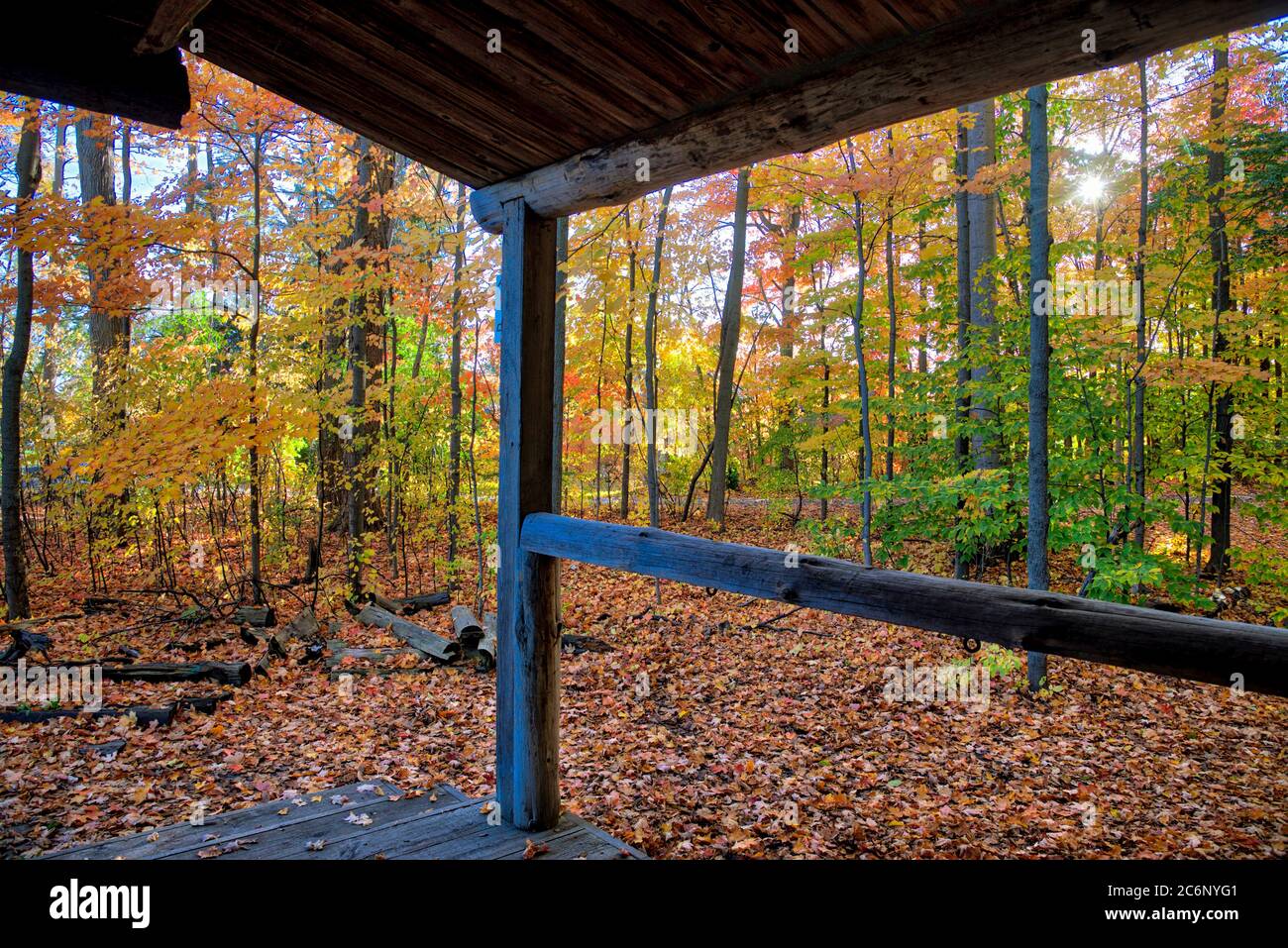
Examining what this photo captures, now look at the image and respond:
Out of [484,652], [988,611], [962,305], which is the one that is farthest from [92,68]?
[962,305]

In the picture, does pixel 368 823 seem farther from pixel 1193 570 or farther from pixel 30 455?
pixel 30 455

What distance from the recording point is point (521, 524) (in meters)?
3.59

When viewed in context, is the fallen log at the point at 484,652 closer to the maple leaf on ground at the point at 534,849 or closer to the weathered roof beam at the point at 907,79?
the maple leaf on ground at the point at 534,849

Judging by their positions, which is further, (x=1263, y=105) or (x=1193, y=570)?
A: (x=1193, y=570)

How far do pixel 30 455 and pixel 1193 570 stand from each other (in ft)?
64.3

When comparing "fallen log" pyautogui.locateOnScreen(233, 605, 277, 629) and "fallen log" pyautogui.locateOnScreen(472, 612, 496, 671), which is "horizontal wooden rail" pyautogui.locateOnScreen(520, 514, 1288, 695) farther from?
"fallen log" pyautogui.locateOnScreen(233, 605, 277, 629)

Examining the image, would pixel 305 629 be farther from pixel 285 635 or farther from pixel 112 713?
pixel 112 713

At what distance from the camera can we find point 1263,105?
9.54m

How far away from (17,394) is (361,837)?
8148mm

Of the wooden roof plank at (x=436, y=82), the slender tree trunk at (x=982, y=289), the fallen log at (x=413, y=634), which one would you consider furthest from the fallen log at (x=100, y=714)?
the slender tree trunk at (x=982, y=289)

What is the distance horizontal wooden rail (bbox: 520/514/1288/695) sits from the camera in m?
1.73

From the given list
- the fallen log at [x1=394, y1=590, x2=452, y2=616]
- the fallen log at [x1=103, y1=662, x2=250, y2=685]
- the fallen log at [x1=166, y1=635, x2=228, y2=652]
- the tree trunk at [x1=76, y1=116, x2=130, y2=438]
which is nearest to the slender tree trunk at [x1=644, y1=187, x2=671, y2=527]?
the fallen log at [x1=394, y1=590, x2=452, y2=616]

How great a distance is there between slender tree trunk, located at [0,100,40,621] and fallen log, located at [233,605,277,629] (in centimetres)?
261
